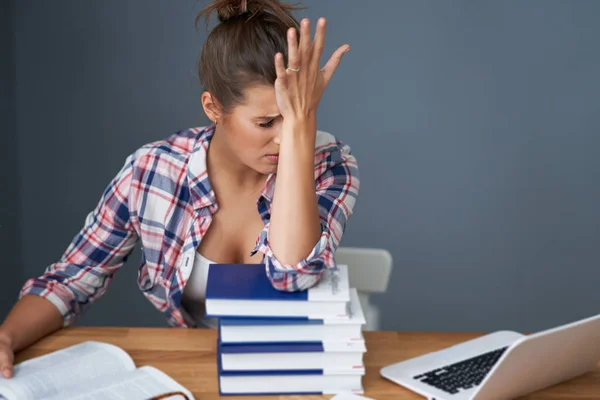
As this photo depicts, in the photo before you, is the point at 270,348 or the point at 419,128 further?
the point at 419,128

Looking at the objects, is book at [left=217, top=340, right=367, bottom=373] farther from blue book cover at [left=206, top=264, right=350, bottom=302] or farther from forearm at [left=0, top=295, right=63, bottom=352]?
forearm at [left=0, top=295, right=63, bottom=352]

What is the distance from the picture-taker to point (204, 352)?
1.46 metres

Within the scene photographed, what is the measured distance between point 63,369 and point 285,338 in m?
0.40

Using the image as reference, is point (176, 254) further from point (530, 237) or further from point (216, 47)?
point (530, 237)

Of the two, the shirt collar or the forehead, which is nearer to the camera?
the forehead

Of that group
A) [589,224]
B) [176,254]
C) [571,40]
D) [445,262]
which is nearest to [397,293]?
[445,262]

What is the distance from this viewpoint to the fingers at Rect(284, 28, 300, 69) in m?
1.28

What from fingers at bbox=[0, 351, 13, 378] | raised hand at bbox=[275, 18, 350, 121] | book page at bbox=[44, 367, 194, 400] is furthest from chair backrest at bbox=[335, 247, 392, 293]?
fingers at bbox=[0, 351, 13, 378]

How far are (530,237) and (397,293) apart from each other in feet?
1.89

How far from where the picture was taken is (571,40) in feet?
9.45

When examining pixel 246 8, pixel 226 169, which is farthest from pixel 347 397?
pixel 246 8

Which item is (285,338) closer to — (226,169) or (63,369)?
(63,369)

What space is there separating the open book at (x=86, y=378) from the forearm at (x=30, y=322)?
0.23ft

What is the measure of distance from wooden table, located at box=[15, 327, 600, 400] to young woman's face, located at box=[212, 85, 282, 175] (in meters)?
0.38
